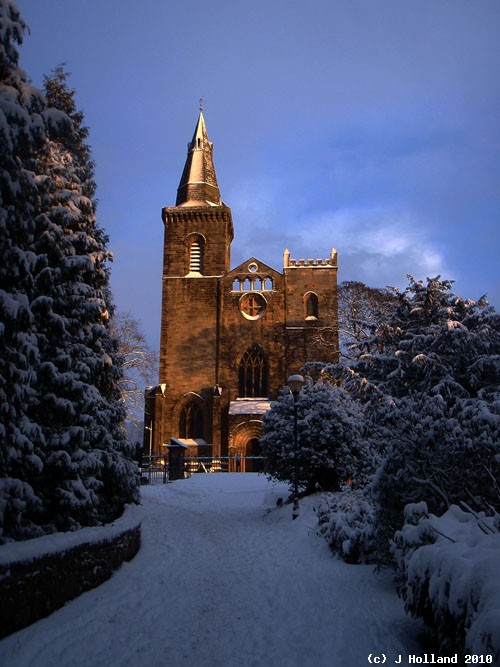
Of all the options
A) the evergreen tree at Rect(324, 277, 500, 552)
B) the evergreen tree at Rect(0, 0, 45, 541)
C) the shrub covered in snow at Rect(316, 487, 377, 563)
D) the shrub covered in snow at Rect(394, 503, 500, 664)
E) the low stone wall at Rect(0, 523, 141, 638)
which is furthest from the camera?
the shrub covered in snow at Rect(316, 487, 377, 563)

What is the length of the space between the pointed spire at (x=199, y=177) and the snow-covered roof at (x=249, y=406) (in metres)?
14.1

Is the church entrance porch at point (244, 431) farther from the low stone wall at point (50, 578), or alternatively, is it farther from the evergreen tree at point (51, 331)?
the low stone wall at point (50, 578)

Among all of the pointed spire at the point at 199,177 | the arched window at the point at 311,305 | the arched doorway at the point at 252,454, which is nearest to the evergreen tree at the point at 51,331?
the arched doorway at the point at 252,454

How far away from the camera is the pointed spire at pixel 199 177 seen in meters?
37.8

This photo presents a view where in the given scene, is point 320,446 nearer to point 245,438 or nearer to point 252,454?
point 245,438

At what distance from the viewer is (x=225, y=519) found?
45.0ft

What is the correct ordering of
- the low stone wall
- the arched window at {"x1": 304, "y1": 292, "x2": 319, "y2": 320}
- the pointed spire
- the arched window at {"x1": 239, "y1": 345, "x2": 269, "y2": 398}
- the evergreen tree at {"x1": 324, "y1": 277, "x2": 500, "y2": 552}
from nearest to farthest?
the low stone wall < the evergreen tree at {"x1": 324, "y1": 277, "x2": 500, "y2": 552} < the arched window at {"x1": 239, "y1": 345, "x2": 269, "y2": 398} < the arched window at {"x1": 304, "y1": 292, "x2": 319, "y2": 320} < the pointed spire

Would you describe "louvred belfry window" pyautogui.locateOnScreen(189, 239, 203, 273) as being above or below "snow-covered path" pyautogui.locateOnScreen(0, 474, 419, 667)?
above

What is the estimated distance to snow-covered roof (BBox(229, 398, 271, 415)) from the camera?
31.3m

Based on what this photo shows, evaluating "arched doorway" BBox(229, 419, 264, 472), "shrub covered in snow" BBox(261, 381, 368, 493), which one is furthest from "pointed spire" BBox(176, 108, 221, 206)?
"shrub covered in snow" BBox(261, 381, 368, 493)

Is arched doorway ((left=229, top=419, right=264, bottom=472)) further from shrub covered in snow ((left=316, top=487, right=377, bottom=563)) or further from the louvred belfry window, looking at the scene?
shrub covered in snow ((left=316, top=487, right=377, bottom=563))

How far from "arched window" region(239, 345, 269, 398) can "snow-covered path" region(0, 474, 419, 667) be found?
2395cm

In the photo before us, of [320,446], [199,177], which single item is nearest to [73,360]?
[320,446]

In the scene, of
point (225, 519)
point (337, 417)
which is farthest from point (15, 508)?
point (337, 417)
